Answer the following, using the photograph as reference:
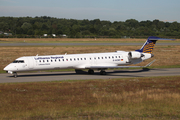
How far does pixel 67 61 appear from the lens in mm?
28391

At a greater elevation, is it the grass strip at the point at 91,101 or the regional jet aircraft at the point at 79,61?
the regional jet aircraft at the point at 79,61

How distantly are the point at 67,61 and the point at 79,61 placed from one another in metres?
1.56

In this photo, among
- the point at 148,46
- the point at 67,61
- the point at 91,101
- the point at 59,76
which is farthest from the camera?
the point at 148,46

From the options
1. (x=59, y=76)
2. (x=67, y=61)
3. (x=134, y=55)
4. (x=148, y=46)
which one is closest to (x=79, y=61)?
(x=67, y=61)

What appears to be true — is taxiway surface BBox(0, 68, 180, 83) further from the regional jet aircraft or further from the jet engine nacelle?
the jet engine nacelle

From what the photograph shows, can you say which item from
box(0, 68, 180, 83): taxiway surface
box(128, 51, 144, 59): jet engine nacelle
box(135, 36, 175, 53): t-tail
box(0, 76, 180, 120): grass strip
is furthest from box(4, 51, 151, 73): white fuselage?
box(0, 76, 180, 120): grass strip

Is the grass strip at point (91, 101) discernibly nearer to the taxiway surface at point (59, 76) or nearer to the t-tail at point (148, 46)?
the taxiway surface at point (59, 76)

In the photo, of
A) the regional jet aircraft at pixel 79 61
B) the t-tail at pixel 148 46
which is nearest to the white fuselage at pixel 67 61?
the regional jet aircraft at pixel 79 61

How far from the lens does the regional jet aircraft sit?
2697 centimetres

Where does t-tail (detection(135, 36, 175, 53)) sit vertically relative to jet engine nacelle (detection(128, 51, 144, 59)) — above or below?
above

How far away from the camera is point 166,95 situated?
57.0 ft

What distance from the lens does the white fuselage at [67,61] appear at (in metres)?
26.9

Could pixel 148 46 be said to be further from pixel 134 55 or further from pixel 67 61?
pixel 67 61

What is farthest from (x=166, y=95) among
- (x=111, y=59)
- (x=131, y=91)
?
(x=111, y=59)
